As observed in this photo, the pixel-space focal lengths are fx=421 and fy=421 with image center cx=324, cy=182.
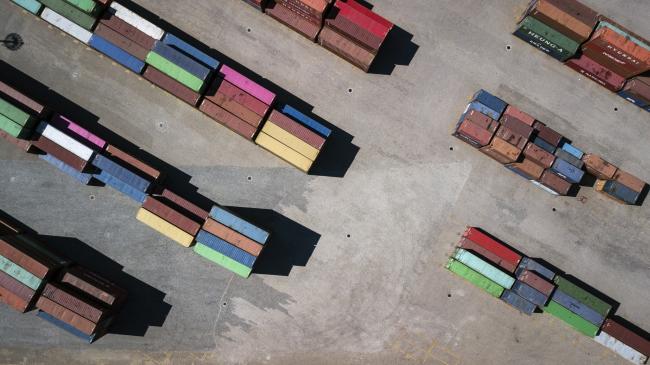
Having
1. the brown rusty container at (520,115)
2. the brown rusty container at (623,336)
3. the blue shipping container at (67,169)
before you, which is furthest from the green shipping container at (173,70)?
the brown rusty container at (623,336)

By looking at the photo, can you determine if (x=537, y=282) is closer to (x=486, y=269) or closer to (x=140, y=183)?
(x=486, y=269)

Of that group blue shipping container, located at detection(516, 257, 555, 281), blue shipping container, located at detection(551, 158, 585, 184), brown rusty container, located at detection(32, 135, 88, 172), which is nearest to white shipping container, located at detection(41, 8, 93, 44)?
brown rusty container, located at detection(32, 135, 88, 172)

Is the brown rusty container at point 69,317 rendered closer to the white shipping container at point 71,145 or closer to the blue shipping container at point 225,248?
the blue shipping container at point 225,248

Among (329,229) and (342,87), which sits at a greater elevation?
(342,87)

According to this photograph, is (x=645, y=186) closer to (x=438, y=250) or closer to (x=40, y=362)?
(x=438, y=250)

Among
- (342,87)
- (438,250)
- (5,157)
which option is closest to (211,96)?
(342,87)

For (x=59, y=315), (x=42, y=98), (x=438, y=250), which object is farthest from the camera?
(x=438, y=250)
